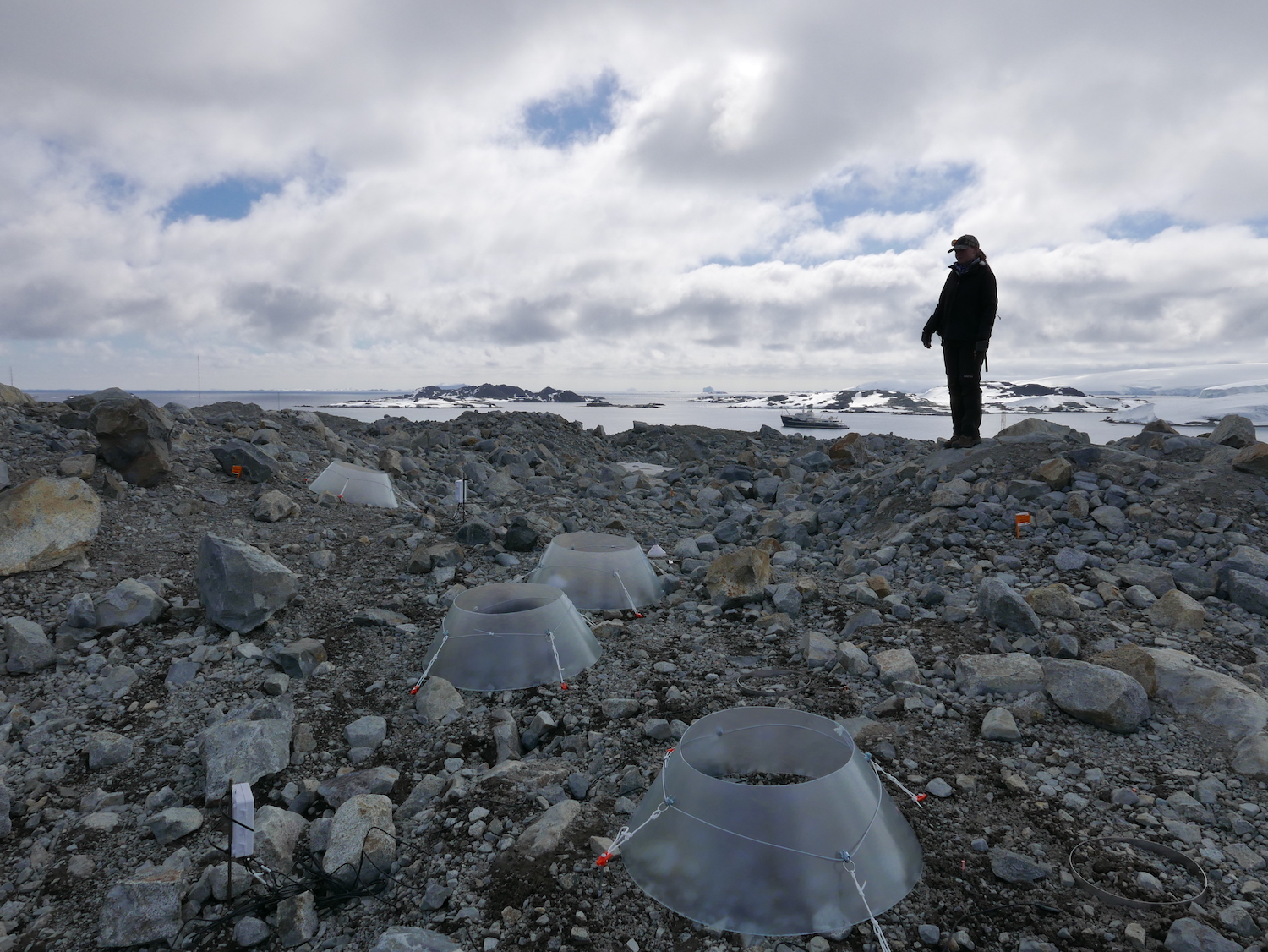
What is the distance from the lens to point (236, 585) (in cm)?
530

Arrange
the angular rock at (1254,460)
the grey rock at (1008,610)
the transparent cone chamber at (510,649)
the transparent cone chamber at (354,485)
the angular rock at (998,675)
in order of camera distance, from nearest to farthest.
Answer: the angular rock at (998,675), the transparent cone chamber at (510,649), the grey rock at (1008,610), the angular rock at (1254,460), the transparent cone chamber at (354,485)

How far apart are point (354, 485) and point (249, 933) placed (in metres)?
7.26

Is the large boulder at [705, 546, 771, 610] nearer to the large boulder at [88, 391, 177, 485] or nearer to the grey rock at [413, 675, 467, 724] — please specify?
the grey rock at [413, 675, 467, 724]

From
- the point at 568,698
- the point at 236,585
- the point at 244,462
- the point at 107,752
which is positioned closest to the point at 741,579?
the point at 568,698

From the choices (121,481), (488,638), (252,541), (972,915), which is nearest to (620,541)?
(488,638)

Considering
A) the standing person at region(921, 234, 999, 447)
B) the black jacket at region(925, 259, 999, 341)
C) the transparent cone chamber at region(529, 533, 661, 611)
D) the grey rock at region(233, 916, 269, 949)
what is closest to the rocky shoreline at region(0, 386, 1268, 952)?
the grey rock at region(233, 916, 269, 949)

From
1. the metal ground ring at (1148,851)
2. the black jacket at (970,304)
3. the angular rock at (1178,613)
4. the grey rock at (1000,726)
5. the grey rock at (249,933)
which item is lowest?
the grey rock at (249,933)

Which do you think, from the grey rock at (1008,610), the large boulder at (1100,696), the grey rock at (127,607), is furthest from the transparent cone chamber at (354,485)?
the large boulder at (1100,696)

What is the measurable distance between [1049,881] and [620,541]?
16.0 ft

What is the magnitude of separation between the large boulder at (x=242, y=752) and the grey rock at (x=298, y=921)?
38.0 inches

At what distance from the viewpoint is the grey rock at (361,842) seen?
297 cm

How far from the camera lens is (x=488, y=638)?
16.0 feet

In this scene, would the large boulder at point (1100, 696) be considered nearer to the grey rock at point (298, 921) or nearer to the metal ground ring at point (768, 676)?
the metal ground ring at point (768, 676)

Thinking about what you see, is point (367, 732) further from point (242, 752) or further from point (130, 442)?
point (130, 442)
